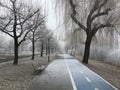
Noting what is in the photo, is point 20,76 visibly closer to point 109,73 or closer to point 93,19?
point 109,73

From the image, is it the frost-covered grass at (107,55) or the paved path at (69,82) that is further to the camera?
the frost-covered grass at (107,55)

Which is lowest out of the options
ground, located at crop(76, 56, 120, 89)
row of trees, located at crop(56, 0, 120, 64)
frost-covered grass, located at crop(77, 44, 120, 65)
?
ground, located at crop(76, 56, 120, 89)

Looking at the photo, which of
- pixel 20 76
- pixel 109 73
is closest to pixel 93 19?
pixel 109 73

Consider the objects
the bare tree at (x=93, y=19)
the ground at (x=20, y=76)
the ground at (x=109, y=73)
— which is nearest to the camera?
the ground at (x=20, y=76)

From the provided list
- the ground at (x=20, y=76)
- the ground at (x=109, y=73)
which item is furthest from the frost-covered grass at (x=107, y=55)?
the ground at (x=20, y=76)

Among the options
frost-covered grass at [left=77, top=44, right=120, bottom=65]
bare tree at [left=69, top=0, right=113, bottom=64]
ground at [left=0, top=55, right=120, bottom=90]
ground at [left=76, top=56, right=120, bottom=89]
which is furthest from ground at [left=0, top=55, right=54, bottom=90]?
frost-covered grass at [left=77, top=44, right=120, bottom=65]

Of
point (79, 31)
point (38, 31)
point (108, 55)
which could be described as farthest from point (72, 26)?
point (38, 31)

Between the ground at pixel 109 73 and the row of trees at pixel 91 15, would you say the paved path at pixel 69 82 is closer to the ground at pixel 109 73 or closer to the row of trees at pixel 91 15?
the ground at pixel 109 73

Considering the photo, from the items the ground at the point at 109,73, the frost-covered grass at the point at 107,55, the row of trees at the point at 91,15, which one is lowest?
the ground at the point at 109,73

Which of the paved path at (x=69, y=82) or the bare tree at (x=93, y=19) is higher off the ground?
the bare tree at (x=93, y=19)

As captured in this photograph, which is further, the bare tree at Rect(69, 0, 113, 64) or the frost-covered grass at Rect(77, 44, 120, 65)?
the frost-covered grass at Rect(77, 44, 120, 65)

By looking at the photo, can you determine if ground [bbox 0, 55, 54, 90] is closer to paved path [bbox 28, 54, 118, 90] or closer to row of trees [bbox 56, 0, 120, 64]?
paved path [bbox 28, 54, 118, 90]

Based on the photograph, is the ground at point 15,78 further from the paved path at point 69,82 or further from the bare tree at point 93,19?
the bare tree at point 93,19

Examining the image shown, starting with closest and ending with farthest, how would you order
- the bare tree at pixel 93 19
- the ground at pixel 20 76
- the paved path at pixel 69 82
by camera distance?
1. the paved path at pixel 69 82
2. the ground at pixel 20 76
3. the bare tree at pixel 93 19
